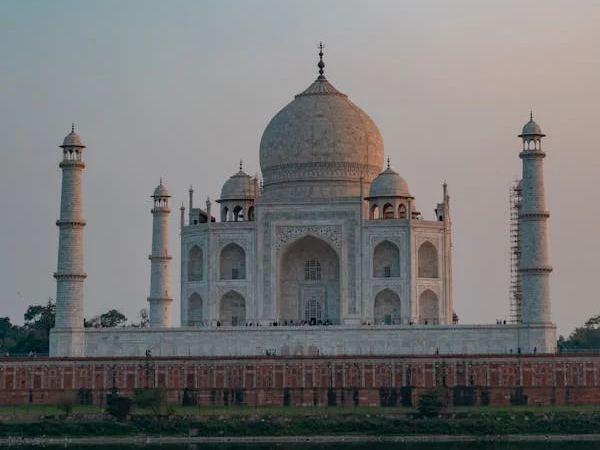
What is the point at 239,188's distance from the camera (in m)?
57.6

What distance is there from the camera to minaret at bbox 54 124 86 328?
172 ft

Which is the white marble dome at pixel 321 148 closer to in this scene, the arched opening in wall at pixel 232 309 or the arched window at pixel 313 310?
the arched window at pixel 313 310

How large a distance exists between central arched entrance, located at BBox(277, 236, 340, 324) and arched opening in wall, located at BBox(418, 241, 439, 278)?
2588 millimetres

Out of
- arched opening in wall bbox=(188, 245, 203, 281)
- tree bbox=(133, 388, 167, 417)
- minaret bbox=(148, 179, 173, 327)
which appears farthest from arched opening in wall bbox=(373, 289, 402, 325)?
tree bbox=(133, 388, 167, 417)

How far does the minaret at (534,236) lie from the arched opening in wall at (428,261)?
13.9ft

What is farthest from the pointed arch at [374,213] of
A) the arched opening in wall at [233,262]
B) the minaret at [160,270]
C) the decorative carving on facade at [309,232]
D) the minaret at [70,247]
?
the minaret at [70,247]

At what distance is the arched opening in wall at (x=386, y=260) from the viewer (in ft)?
180

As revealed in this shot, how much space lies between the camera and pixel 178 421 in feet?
148

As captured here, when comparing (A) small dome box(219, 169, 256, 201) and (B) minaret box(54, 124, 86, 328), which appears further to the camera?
(A) small dome box(219, 169, 256, 201)

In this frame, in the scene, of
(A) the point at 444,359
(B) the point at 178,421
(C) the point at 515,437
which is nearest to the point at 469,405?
(A) the point at 444,359

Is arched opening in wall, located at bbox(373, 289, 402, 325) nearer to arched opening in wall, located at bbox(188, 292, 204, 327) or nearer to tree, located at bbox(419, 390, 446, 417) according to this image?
arched opening in wall, located at bbox(188, 292, 204, 327)

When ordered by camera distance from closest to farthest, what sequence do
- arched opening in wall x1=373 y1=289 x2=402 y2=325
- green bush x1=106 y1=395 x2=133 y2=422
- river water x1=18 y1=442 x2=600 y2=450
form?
river water x1=18 y1=442 x2=600 y2=450 < green bush x1=106 y1=395 x2=133 y2=422 < arched opening in wall x1=373 y1=289 x2=402 y2=325

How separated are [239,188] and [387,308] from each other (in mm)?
6494

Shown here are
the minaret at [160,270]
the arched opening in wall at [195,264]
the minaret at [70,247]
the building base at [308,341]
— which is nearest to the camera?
the building base at [308,341]
